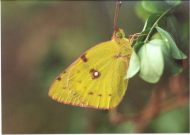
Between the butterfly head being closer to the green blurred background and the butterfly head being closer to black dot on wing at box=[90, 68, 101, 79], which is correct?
black dot on wing at box=[90, 68, 101, 79]

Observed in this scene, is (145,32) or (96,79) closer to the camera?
(145,32)

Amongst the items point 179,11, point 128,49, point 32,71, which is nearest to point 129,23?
point 179,11

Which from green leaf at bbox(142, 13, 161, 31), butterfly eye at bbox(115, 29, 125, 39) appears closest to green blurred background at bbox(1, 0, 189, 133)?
butterfly eye at bbox(115, 29, 125, 39)

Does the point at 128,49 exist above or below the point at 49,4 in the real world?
below

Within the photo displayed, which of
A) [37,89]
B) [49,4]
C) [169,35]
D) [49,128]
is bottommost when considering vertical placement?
[49,128]

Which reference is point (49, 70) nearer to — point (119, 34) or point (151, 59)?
point (119, 34)

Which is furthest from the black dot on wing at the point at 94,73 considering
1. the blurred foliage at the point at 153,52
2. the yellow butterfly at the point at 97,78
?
the blurred foliage at the point at 153,52

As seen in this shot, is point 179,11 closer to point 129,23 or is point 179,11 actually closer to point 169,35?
point 129,23

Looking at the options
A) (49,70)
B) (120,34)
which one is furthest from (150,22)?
(49,70)
